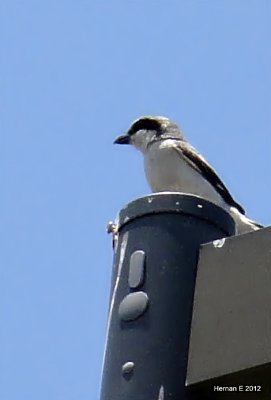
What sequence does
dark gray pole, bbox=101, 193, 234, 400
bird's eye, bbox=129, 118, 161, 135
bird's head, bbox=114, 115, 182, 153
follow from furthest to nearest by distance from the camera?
1. bird's eye, bbox=129, 118, 161, 135
2. bird's head, bbox=114, 115, 182, 153
3. dark gray pole, bbox=101, 193, 234, 400

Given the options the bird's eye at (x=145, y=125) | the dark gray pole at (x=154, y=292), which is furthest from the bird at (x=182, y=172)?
the dark gray pole at (x=154, y=292)

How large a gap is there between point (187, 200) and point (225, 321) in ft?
1.89

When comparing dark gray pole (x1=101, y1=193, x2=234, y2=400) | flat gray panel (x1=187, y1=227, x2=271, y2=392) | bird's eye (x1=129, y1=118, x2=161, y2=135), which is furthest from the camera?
bird's eye (x1=129, y1=118, x2=161, y2=135)

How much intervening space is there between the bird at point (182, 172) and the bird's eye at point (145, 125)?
31cm

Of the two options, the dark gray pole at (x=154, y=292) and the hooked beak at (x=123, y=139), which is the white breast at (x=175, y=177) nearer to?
the hooked beak at (x=123, y=139)

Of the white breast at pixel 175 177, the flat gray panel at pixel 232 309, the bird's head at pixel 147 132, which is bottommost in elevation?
the flat gray panel at pixel 232 309

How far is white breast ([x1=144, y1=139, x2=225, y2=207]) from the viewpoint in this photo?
7855mm

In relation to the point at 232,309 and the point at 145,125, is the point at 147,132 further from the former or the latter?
the point at 232,309

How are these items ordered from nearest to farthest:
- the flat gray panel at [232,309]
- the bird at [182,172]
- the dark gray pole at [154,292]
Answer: the flat gray panel at [232,309] → the dark gray pole at [154,292] → the bird at [182,172]

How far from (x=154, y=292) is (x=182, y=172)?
190 inches

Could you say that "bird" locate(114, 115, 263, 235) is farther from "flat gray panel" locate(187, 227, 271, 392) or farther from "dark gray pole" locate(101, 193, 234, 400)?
"flat gray panel" locate(187, 227, 271, 392)

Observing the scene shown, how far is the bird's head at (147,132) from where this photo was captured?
915 cm

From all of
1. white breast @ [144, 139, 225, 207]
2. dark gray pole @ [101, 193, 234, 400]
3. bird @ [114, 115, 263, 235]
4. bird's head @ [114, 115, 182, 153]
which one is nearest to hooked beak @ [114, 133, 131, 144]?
bird's head @ [114, 115, 182, 153]

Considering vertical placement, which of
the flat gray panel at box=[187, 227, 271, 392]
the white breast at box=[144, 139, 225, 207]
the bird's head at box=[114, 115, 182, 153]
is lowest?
the flat gray panel at box=[187, 227, 271, 392]
